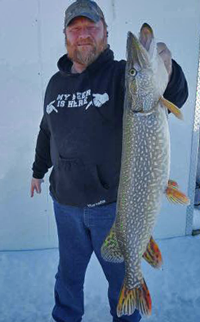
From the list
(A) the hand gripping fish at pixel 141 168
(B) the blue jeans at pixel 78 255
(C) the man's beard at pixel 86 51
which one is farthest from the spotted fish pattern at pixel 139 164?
(C) the man's beard at pixel 86 51

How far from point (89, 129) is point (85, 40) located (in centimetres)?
51

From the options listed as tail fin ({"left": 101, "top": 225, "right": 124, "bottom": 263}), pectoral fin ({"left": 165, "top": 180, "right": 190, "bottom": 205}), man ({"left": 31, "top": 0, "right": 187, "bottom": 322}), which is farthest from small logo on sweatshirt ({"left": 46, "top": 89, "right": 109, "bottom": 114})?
tail fin ({"left": 101, "top": 225, "right": 124, "bottom": 263})

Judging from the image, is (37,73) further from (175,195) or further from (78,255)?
(175,195)

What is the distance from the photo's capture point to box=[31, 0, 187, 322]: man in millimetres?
1949

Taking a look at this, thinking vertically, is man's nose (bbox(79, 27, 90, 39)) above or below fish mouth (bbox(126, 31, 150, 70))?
above

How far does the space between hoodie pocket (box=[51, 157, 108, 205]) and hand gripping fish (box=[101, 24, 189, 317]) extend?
0.24 m

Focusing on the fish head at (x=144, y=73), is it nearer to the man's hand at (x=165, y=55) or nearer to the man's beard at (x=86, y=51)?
the man's hand at (x=165, y=55)

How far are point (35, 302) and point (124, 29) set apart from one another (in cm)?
233

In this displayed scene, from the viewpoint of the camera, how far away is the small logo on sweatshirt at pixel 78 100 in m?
1.93

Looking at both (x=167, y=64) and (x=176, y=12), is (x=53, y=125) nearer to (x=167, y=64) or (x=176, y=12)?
(x=167, y=64)

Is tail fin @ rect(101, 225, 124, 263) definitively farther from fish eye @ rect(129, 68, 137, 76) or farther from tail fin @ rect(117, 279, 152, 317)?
fish eye @ rect(129, 68, 137, 76)

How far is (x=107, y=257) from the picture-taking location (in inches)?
74.6

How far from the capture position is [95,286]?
9.80 ft

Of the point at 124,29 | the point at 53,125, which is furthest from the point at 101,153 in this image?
the point at 124,29
